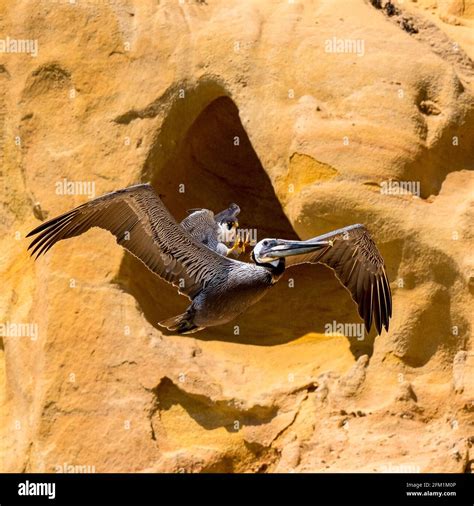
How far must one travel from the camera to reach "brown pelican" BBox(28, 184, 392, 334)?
9.24 metres

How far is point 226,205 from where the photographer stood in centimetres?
1154

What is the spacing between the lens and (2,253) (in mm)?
11344

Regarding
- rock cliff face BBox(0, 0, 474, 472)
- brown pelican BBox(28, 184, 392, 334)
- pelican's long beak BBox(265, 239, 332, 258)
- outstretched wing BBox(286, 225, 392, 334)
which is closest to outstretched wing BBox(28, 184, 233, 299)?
brown pelican BBox(28, 184, 392, 334)

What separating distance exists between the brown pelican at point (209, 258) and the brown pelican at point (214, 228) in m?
0.70

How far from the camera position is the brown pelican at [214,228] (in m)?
10.4

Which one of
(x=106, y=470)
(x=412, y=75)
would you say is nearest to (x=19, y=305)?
(x=106, y=470)

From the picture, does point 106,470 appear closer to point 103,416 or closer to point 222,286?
point 103,416

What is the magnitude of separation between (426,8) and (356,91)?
2.36 meters

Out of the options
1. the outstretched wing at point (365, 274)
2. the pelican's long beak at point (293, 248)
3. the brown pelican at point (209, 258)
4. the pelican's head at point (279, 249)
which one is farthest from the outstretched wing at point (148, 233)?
the outstretched wing at point (365, 274)

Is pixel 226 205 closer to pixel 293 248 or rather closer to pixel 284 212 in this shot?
pixel 284 212

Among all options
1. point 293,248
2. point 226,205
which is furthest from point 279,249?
point 226,205

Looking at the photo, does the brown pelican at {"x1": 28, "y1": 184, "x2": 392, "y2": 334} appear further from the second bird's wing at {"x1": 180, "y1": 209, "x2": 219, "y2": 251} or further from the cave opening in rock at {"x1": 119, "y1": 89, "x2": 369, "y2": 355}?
the cave opening in rock at {"x1": 119, "y1": 89, "x2": 369, "y2": 355}

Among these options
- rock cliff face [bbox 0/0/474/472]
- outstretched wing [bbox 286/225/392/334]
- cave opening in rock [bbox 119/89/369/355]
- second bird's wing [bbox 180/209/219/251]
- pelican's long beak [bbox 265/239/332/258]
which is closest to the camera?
pelican's long beak [bbox 265/239/332/258]

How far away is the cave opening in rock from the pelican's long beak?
1.47 m
